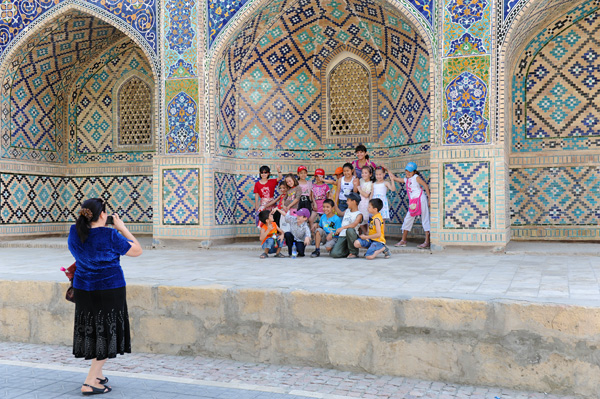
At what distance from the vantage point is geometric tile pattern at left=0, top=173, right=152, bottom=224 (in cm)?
1024

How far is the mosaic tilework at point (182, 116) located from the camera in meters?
8.85

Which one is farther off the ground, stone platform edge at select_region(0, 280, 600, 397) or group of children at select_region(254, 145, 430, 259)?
group of children at select_region(254, 145, 430, 259)

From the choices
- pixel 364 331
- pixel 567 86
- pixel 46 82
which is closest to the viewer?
pixel 364 331

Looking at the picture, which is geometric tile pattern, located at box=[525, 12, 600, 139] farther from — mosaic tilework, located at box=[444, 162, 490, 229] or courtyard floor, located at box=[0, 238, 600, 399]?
courtyard floor, located at box=[0, 238, 600, 399]

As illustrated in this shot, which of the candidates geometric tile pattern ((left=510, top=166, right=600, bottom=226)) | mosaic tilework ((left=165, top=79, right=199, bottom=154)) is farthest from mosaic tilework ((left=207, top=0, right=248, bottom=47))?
geometric tile pattern ((left=510, top=166, right=600, bottom=226))

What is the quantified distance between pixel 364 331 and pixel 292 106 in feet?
21.8

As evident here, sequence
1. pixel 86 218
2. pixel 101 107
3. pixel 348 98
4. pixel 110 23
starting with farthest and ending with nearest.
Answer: pixel 101 107 < pixel 348 98 < pixel 110 23 < pixel 86 218

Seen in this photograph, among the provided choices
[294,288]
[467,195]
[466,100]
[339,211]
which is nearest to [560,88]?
[466,100]

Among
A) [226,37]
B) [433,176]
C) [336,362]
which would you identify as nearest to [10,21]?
[226,37]

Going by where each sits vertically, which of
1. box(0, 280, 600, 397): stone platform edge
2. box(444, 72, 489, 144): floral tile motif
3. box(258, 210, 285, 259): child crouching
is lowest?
box(0, 280, 600, 397): stone platform edge

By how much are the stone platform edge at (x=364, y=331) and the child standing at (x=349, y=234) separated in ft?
9.05

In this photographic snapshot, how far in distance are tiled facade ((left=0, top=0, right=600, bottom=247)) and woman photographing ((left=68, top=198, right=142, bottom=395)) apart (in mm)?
5029

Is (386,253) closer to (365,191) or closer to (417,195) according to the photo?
(365,191)

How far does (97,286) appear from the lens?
142 inches
